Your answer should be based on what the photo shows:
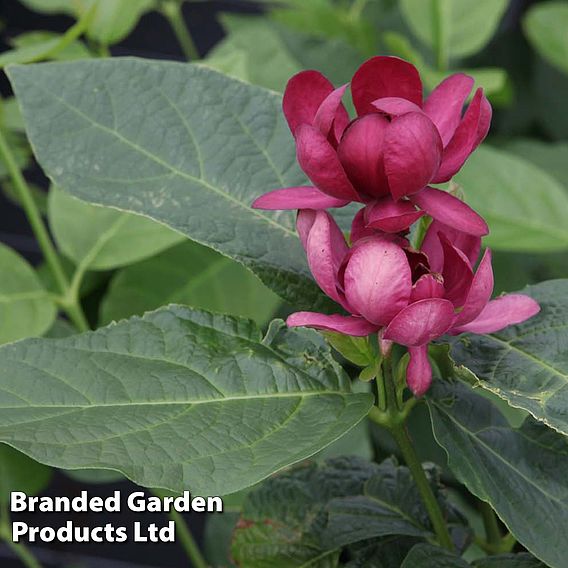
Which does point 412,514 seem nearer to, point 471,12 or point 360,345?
point 360,345

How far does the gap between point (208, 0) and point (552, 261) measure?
32.6 inches

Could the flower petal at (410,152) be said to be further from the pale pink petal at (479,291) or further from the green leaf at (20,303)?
the green leaf at (20,303)

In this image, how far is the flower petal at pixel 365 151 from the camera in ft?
1.24

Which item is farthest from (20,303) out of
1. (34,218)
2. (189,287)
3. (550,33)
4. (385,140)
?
(550,33)

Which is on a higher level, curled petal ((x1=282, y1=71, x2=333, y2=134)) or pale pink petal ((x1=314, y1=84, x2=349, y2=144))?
curled petal ((x1=282, y1=71, x2=333, y2=134))

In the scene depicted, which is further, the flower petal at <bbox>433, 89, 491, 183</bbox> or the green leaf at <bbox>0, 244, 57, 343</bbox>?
the green leaf at <bbox>0, 244, 57, 343</bbox>

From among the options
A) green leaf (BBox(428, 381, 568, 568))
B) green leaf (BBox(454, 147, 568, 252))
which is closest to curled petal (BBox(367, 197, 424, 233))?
green leaf (BBox(428, 381, 568, 568))

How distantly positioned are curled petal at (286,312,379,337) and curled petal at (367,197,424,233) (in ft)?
0.14

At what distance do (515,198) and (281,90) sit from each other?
0.27 metres

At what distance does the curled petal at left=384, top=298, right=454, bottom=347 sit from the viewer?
1.22ft

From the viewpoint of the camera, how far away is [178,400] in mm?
427

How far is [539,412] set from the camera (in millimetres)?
390

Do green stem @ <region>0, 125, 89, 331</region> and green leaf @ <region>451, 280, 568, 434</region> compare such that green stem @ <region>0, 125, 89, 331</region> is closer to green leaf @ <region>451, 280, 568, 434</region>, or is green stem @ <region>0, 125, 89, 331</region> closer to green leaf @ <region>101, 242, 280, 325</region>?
green leaf @ <region>101, 242, 280, 325</region>

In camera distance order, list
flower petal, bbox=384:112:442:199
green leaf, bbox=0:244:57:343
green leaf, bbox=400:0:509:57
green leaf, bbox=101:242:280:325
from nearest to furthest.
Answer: flower petal, bbox=384:112:442:199 → green leaf, bbox=0:244:57:343 → green leaf, bbox=101:242:280:325 → green leaf, bbox=400:0:509:57
